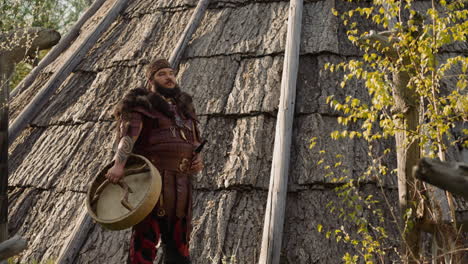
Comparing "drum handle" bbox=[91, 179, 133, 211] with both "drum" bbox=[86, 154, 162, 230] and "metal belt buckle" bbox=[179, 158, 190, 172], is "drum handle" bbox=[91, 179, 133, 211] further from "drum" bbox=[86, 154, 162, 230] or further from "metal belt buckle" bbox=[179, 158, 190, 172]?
"metal belt buckle" bbox=[179, 158, 190, 172]

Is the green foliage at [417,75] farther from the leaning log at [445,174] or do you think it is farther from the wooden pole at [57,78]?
the wooden pole at [57,78]

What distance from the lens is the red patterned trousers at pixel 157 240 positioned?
4.22m

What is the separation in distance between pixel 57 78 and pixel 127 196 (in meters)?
3.41

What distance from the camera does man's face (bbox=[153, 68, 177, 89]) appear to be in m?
4.54

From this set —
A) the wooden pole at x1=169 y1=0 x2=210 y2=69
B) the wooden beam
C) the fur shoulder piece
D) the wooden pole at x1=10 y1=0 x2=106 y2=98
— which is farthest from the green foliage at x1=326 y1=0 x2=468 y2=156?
the wooden pole at x1=10 y1=0 x2=106 y2=98

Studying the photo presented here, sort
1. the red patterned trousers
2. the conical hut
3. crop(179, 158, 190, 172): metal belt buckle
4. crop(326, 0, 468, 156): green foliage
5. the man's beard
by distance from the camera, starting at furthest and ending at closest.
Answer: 1. the conical hut
2. the man's beard
3. crop(179, 158, 190, 172): metal belt buckle
4. the red patterned trousers
5. crop(326, 0, 468, 156): green foliage

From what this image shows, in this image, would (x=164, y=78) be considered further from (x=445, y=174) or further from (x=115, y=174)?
(x=445, y=174)

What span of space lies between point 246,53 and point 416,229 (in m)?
3.00

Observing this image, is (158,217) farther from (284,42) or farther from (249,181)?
(284,42)

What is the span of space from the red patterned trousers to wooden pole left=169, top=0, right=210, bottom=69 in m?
2.62

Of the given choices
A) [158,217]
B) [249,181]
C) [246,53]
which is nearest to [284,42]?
[246,53]

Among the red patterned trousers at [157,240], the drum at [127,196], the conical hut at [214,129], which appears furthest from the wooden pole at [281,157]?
the drum at [127,196]


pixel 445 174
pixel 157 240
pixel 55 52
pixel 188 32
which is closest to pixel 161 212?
pixel 157 240

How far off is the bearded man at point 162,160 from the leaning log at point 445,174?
88.5 inches
